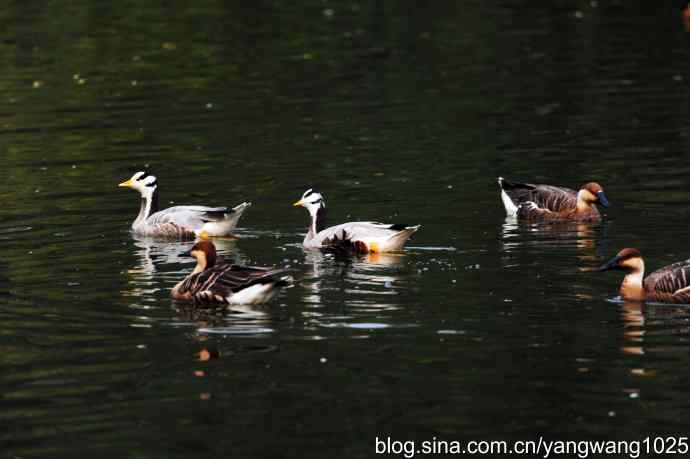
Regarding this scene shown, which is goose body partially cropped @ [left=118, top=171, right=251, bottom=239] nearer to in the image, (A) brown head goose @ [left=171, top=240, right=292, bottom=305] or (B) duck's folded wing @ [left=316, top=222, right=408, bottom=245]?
(B) duck's folded wing @ [left=316, top=222, right=408, bottom=245]

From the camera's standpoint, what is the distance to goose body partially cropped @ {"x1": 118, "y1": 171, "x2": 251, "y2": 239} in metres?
23.1

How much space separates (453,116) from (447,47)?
10.4 metres

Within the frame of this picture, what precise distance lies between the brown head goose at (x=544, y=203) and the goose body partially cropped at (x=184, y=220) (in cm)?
416

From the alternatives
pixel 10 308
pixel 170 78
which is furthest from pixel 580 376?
pixel 170 78

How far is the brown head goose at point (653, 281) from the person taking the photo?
57.5 feet

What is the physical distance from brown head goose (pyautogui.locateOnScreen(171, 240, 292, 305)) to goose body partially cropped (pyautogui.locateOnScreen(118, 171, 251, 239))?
4697 mm

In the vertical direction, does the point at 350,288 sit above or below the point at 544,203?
below

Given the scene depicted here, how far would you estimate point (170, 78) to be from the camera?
132 feet

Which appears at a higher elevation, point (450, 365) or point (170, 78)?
point (170, 78)

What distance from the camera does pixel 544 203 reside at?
78.6 ft

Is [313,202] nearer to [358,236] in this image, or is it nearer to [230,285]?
[358,236]

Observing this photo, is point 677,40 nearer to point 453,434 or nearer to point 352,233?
point 352,233

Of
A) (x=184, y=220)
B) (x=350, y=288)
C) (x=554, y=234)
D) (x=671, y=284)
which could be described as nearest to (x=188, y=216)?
(x=184, y=220)

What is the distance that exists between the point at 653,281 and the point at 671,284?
0.29m
